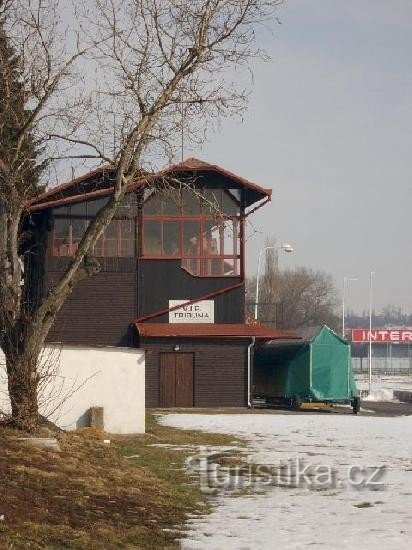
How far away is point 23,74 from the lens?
60.9ft

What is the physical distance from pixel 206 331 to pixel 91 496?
23085 mm

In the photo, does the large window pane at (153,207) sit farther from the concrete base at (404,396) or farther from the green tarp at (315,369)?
the concrete base at (404,396)

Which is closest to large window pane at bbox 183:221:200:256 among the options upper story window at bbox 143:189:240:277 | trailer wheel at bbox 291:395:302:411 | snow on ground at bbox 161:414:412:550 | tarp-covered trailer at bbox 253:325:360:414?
upper story window at bbox 143:189:240:277

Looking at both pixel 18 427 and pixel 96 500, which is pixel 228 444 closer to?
pixel 18 427

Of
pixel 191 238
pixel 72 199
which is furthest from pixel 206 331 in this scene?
pixel 72 199

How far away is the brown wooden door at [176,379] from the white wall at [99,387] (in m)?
12.9

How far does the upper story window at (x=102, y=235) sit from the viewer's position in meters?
34.6

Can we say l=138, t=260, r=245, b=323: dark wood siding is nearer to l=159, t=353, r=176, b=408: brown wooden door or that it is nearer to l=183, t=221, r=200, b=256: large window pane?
l=183, t=221, r=200, b=256: large window pane

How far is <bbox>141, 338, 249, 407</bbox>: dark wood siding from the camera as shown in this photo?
117 ft

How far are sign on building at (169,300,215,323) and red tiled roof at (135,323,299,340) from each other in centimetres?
15

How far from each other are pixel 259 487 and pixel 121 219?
21.3 metres

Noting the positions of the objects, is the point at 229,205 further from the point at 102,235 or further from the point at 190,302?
the point at 102,235

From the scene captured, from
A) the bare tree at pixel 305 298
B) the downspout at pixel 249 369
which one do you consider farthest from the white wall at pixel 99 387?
the bare tree at pixel 305 298

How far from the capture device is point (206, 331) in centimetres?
3550
